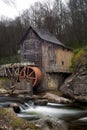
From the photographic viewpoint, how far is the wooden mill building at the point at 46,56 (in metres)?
29.2

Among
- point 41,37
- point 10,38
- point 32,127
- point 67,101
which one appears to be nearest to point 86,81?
point 67,101

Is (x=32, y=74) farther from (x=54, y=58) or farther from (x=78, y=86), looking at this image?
(x=78, y=86)

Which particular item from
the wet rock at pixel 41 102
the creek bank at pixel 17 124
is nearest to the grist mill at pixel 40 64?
the wet rock at pixel 41 102

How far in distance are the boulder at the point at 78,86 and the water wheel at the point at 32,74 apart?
5434 millimetres

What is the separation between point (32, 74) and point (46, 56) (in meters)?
2.64

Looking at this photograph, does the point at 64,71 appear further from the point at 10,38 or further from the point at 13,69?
the point at 10,38

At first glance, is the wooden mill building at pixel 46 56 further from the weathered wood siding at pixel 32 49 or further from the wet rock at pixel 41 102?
the wet rock at pixel 41 102

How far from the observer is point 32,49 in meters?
31.2

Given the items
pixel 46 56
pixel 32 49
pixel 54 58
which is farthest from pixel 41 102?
pixel 32 49

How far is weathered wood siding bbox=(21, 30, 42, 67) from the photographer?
100 ft

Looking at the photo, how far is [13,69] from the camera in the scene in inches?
1241

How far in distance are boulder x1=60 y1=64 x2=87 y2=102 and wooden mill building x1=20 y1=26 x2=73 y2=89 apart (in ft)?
17.5

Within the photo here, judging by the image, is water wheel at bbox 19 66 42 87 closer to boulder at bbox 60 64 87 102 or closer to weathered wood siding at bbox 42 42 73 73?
weathered wood siding at bbox 42 42 73 73

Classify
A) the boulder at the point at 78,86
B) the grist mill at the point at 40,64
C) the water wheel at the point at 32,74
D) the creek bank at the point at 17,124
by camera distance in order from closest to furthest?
1. the creek bank at the point at 17,124
2. the boulder at the point at 78,86
3. the water wheel at the point at 32,74
4. the grist mill at the point at 40,64
